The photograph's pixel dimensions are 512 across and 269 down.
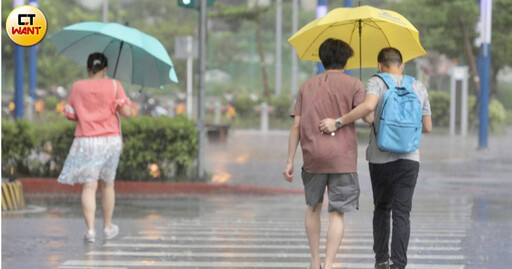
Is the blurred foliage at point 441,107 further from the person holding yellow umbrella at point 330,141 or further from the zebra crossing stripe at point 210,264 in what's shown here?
the person holding yellow umbrella at point 330,141

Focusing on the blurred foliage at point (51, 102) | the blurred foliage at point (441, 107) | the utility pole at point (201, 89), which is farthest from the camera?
the blurred foliage at point (51, 102)

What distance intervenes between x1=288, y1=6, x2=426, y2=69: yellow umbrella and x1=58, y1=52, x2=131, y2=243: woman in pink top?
2369 mm

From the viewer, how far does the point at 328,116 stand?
728 centimetres

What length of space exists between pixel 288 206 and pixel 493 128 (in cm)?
2379

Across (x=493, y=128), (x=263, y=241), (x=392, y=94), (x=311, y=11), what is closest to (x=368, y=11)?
(x=392, y=94)

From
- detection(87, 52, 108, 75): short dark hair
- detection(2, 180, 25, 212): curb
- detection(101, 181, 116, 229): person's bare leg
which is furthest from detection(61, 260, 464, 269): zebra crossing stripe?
detection(2, 180, 25, 212): curb

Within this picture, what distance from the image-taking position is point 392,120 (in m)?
7.40

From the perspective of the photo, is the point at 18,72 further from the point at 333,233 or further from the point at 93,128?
the point at 333,233

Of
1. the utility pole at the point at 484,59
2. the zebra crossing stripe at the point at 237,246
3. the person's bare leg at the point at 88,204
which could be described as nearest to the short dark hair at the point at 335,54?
the zebra crossing stripe at the point at 237,246

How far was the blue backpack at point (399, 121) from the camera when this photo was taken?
738 centimetres

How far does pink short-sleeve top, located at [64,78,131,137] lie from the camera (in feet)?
32.5

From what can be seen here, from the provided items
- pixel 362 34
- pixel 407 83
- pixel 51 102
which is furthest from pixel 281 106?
pixel 407 83

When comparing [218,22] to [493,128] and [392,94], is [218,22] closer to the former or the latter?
[493,128]

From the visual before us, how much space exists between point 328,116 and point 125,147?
27.8 ft
